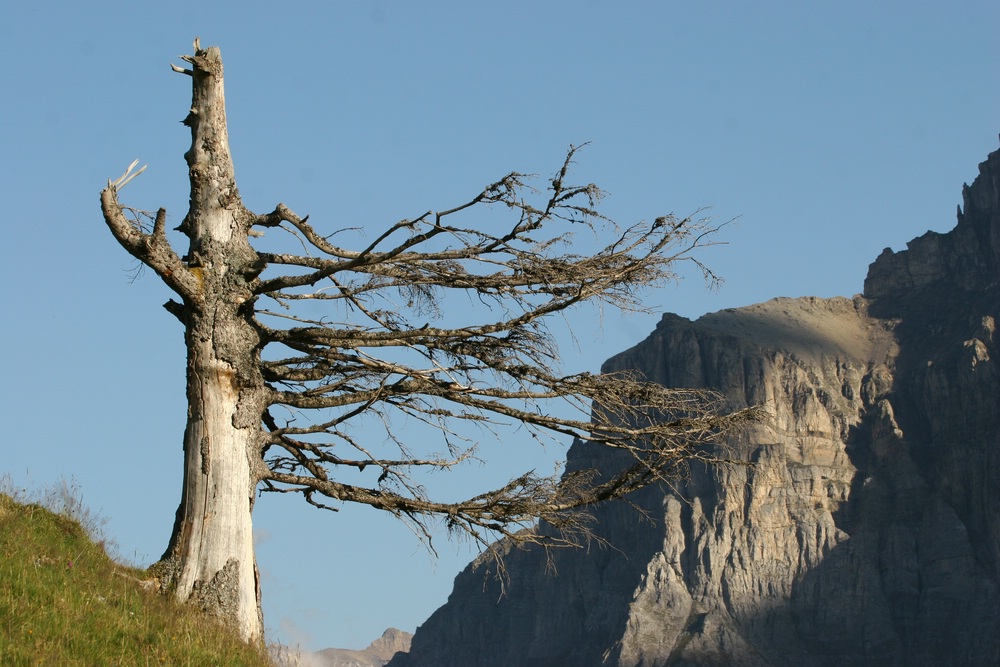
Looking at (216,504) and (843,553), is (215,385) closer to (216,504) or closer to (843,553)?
(216,504)

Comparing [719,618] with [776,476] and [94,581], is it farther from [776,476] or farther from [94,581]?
[94,581]

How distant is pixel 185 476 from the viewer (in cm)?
1030

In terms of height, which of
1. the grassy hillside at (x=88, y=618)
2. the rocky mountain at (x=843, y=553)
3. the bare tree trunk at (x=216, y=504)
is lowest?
the grassy hillside at (x=88, y=618)

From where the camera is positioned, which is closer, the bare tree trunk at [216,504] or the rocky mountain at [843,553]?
the bare tree trunk at [216,504]

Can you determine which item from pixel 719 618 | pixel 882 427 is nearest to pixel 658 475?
pixel 719 618

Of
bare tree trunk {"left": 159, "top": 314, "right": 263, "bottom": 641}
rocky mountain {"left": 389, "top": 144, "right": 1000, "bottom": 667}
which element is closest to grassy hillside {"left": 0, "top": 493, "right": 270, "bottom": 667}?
bare tree trunk {"left": 159, "top": 314, "right": 263, "bottom": 641}

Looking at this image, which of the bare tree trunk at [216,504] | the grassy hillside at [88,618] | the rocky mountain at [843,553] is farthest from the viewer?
the rocky mountain at [843,553]

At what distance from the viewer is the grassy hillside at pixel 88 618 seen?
27.7 ft

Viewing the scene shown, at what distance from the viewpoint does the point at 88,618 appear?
900 cm

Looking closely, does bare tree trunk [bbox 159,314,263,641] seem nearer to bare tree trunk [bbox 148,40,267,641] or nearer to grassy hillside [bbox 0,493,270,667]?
bare tree trunk [bbox 148,40,267,641]

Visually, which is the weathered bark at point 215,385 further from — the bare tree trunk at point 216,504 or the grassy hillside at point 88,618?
the grassy hillside at point 88,618

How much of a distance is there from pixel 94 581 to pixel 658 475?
174 inches

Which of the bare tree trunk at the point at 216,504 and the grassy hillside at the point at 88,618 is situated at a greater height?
the bare tree trunk at the point at 216,504

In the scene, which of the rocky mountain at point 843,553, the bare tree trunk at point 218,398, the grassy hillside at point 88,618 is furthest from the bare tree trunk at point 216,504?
the rocky mountain at point 843,553
